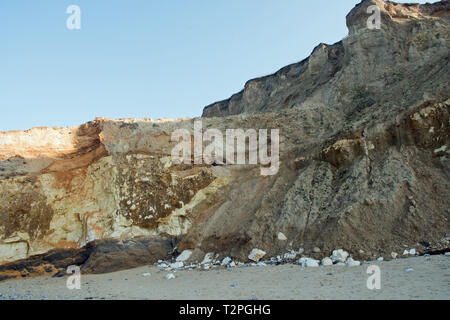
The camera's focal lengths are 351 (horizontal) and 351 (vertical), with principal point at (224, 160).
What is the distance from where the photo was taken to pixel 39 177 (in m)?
15.2

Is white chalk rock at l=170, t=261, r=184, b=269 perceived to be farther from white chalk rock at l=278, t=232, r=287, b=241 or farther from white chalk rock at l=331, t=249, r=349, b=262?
white chalk rock at l=331, t=249, r=349, b=262

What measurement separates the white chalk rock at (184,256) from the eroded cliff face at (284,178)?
494 mm

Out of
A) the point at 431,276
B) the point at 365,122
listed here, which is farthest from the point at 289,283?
the point at 365,122

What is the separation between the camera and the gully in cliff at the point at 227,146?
1517cm

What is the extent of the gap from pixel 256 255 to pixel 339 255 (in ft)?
8.43

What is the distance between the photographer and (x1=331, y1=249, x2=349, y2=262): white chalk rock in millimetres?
8723

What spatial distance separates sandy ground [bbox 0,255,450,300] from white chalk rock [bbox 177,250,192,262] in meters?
1.19

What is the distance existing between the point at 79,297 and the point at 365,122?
10267 mm

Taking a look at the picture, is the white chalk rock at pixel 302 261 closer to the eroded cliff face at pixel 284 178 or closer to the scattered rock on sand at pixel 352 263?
the eroded cliff face at pixel 284 178

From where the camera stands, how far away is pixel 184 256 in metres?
12.4

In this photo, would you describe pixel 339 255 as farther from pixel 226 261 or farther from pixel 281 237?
pixel 226 261

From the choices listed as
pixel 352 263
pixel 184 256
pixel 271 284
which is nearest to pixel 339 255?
pixel 352 263

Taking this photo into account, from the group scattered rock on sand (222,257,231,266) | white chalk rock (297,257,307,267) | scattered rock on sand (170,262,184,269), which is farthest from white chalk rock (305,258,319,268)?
scattered rock on sand (170,262,184,269)

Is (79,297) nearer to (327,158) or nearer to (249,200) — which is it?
(249,200)
